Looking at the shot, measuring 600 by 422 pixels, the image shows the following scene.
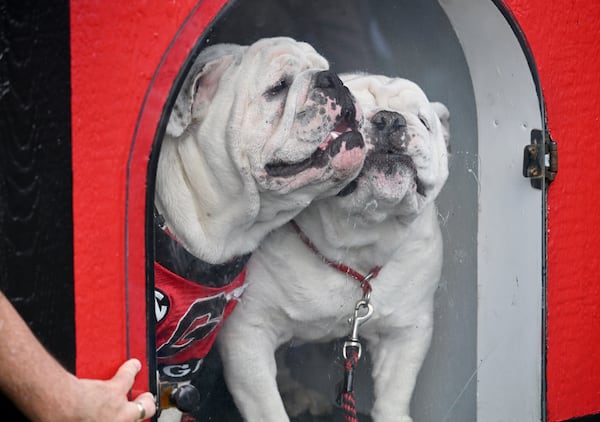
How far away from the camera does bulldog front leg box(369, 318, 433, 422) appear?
8.58ft

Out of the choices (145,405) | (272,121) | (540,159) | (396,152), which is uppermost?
(272,121)

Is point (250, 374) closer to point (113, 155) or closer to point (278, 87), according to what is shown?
point (278, 87)

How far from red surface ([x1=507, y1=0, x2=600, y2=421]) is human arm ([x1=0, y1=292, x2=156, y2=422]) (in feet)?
4.71

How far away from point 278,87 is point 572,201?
98cm

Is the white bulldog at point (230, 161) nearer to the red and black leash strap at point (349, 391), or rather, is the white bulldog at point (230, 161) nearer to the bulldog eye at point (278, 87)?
the bulldog eye at point (278, 87)

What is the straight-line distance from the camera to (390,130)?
236cm

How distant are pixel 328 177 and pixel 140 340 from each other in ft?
Answer: 2.06

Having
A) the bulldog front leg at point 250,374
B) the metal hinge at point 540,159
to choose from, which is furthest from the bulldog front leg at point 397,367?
the metal hinge at point 540,159

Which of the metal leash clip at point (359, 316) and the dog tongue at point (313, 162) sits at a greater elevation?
the dog tongue at point (313, 162)

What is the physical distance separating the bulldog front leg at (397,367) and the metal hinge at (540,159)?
49cm

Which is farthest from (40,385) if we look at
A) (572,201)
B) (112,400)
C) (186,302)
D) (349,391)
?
(572,201)

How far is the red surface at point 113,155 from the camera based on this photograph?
1.67m

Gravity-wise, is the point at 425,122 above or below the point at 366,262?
above

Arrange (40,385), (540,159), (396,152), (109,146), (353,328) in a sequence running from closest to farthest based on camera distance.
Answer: (40,385), (109,146), (396,152), (353,328), (540,159)
